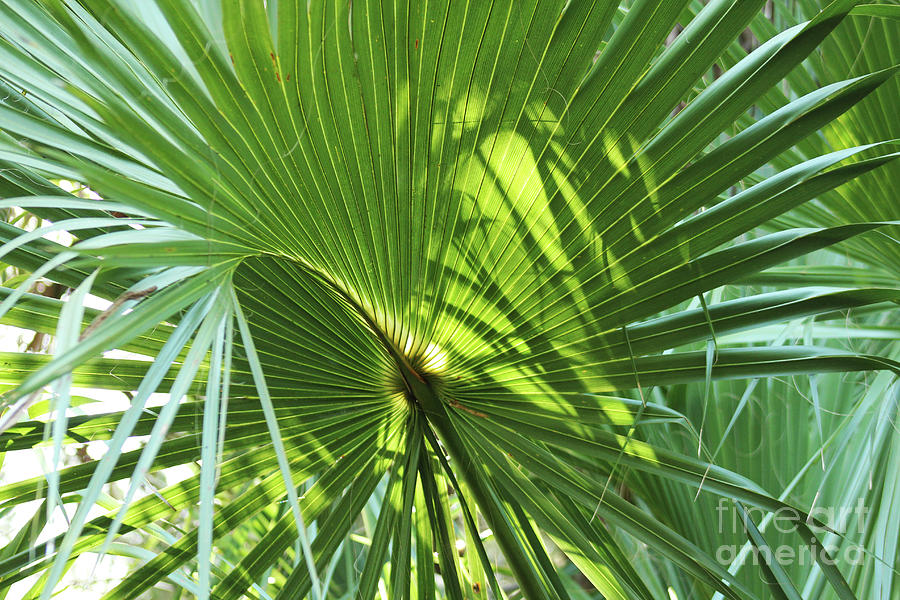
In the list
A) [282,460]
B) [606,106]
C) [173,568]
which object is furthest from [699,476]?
[173,568]

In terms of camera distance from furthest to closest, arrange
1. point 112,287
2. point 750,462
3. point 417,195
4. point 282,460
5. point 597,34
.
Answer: point 750,462 < point 112,287 < point 417,195 < point 597,34 < point 282,460

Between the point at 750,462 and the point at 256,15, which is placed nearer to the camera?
the point at 256,15

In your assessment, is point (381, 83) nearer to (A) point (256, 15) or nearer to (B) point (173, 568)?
(A) point (256, 15)

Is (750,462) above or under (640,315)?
under

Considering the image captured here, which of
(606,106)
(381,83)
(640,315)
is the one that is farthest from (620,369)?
(381,83)

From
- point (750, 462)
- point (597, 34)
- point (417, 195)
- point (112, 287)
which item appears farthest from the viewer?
point (750, 462)

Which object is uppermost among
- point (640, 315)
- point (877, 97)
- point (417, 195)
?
point (877, 97)
